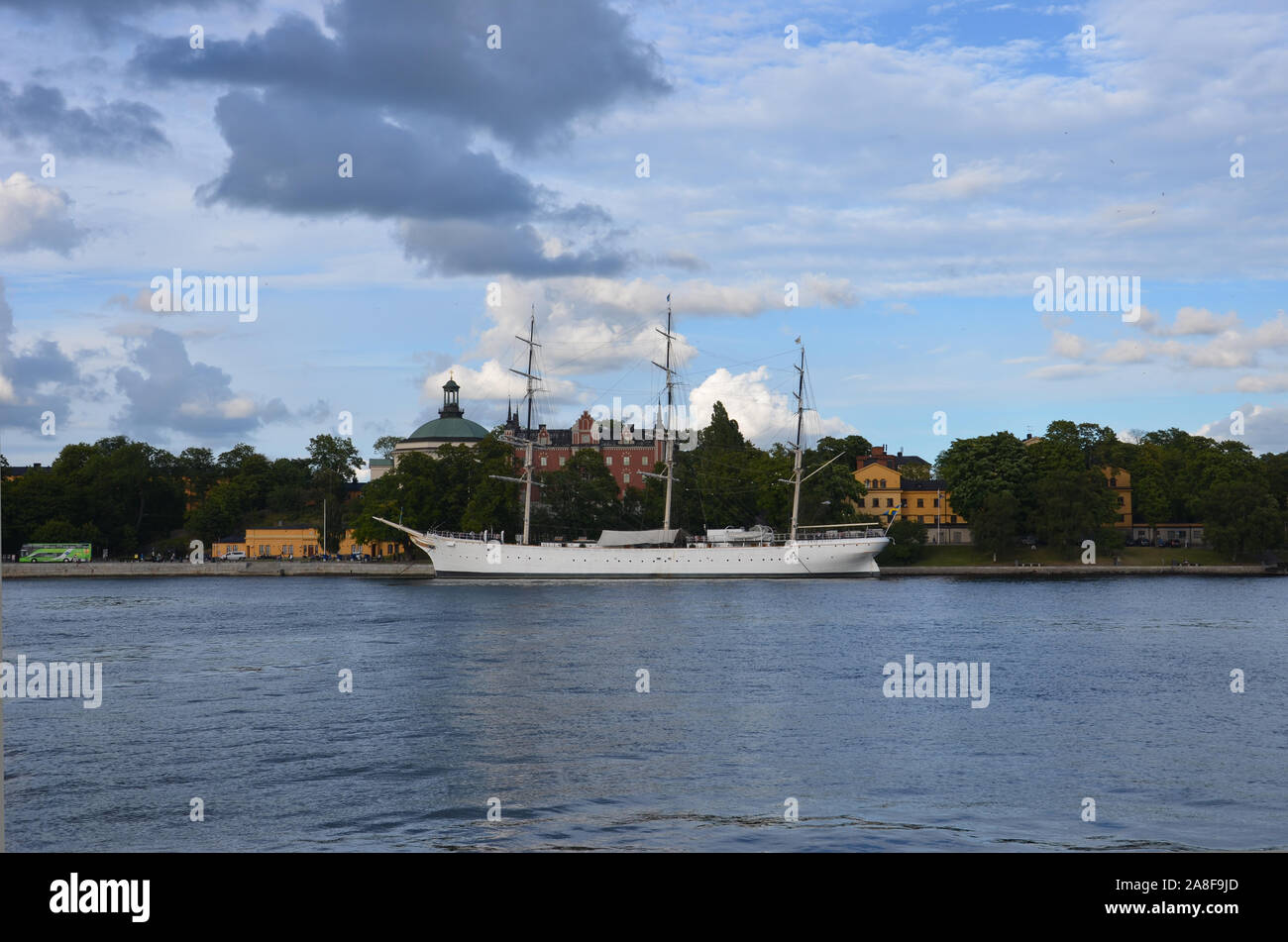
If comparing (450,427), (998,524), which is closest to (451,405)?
(450,427)

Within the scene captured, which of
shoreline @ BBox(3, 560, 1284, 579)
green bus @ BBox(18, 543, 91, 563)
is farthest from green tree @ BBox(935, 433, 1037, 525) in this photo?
green bus @ BBox(18, 543, 91, 563)

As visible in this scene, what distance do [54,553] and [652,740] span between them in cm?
12260

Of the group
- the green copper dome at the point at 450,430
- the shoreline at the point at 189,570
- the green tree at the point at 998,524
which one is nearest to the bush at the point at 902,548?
the green tree at the point at 998,524

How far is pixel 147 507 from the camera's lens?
5679 inches

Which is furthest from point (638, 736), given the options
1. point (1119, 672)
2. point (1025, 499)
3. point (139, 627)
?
point (1025, 499)

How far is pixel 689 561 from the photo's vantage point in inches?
3991

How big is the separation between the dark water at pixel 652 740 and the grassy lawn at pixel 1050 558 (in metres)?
54.0

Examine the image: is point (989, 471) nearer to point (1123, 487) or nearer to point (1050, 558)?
point (1050, 558)

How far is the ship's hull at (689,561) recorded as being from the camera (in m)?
100

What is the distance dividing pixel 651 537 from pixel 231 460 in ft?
258

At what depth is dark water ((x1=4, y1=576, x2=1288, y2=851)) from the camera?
683 inches

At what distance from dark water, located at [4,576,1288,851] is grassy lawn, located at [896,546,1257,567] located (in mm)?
54006
